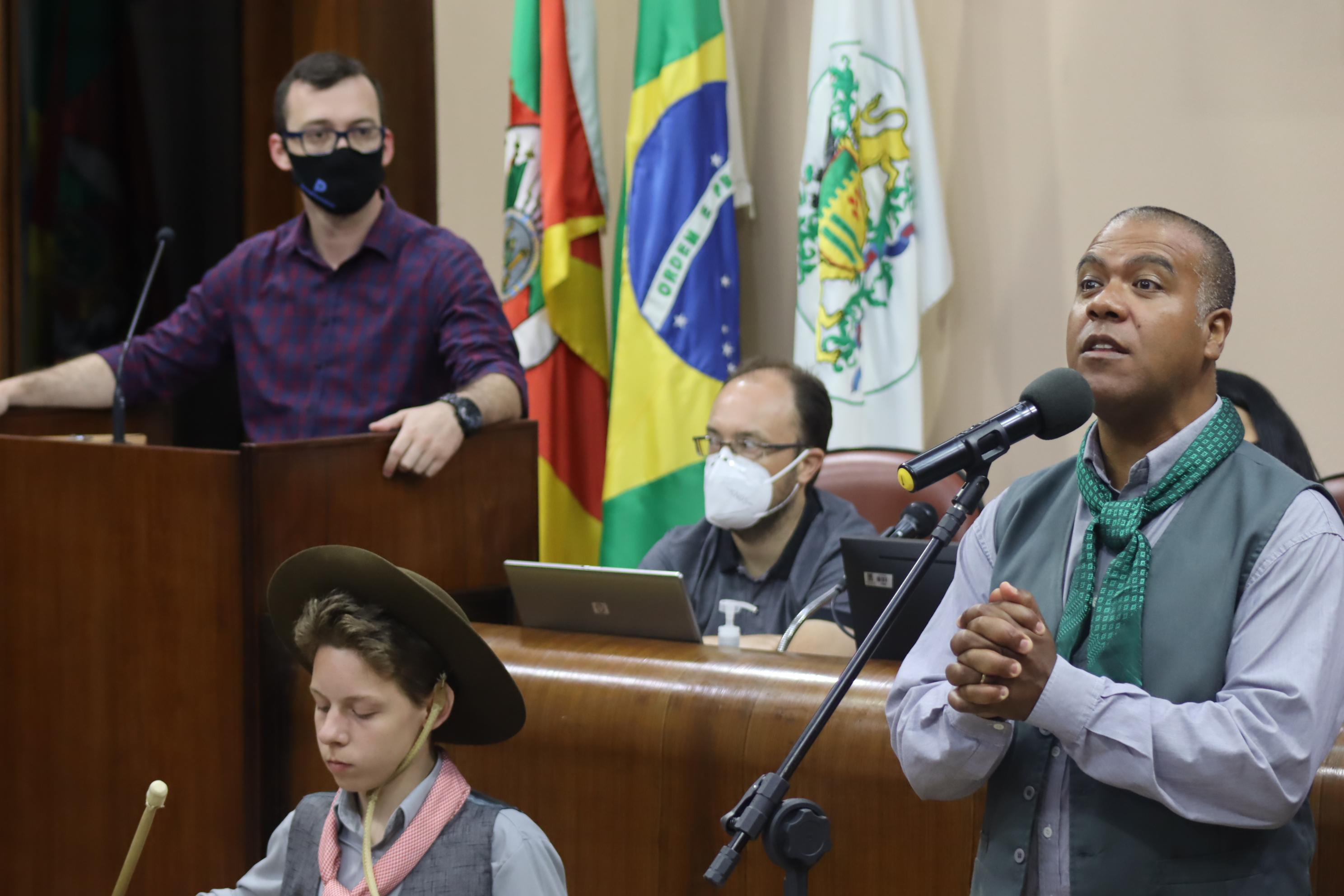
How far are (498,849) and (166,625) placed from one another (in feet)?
3.93

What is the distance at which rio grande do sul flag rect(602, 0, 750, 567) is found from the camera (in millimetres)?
4359

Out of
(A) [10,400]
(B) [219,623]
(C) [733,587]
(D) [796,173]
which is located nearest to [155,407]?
(A) [10,400]

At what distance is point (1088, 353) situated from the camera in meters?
1.58

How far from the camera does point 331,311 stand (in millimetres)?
3277

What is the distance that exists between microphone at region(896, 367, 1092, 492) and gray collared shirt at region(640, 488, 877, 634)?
146 centimetres

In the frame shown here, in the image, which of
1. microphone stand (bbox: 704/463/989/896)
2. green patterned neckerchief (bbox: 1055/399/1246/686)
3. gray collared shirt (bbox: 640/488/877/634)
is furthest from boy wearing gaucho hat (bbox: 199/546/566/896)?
gray collared shirt (bbox: 640/488/877/634)

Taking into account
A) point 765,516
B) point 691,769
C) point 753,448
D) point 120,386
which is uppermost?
point 120,386

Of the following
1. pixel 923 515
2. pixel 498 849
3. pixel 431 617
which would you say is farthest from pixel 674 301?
pixel 498 849

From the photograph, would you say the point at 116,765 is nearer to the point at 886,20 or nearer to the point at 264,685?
the point at 264,685

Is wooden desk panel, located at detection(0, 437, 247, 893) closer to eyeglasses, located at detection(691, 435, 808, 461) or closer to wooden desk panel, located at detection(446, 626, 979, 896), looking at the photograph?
wooden desk panel, located at detection(446, 626, 979, 896)

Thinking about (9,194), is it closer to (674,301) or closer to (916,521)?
(674,301)

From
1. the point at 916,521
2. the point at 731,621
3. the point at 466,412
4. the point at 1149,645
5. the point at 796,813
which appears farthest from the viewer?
the point at 466,412

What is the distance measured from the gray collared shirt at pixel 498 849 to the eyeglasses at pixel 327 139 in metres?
1.82

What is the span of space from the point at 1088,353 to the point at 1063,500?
0.61 feet
